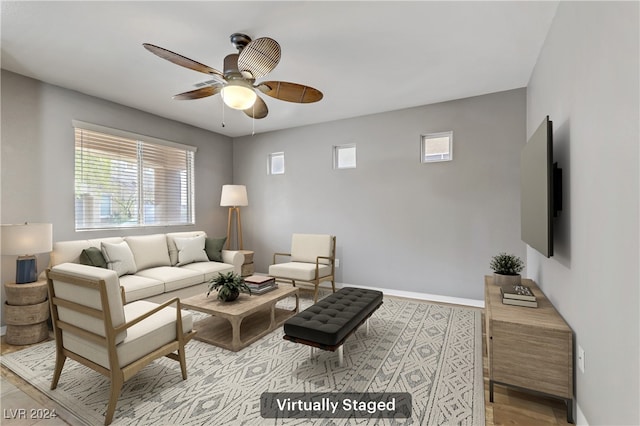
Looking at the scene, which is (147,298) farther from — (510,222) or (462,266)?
(510,222)

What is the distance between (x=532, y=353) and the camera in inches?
75.0

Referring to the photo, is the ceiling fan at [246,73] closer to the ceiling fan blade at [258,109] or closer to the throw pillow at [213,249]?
the ceiling fan blade at [258,109]

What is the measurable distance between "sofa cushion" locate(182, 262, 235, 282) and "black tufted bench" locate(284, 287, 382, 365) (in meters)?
2.03

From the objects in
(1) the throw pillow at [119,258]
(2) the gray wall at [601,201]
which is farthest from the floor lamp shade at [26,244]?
(2) the gray wall at [601,201]

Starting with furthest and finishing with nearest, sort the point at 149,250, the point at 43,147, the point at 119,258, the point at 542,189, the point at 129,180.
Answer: the point at 129,180
the point at 149,250
the point at 119,258
the point at 43,147
the point at 542,189

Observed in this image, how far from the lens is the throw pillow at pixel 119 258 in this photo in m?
3.58

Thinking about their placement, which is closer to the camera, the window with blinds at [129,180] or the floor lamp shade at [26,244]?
the floor lamp shade at [26,244]

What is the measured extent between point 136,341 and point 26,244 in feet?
6.31

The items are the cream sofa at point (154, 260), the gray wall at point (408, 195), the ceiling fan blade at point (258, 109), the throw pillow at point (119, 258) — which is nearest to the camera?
the ceiling fan blade at point (258, 109)

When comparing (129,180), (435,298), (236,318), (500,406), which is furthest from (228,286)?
(435,298)

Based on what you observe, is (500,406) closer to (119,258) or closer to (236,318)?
(236,318)

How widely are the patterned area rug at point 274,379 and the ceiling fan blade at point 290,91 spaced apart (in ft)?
7.62

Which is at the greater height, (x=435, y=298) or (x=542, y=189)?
(x=542, y=189)

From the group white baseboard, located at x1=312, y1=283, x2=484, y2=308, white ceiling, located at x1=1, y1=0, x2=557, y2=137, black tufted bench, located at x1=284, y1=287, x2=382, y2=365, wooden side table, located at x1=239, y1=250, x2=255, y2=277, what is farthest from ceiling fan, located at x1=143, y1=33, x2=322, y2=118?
white baseboard, located at x1=312, y1=283, x2=484, y2=308
